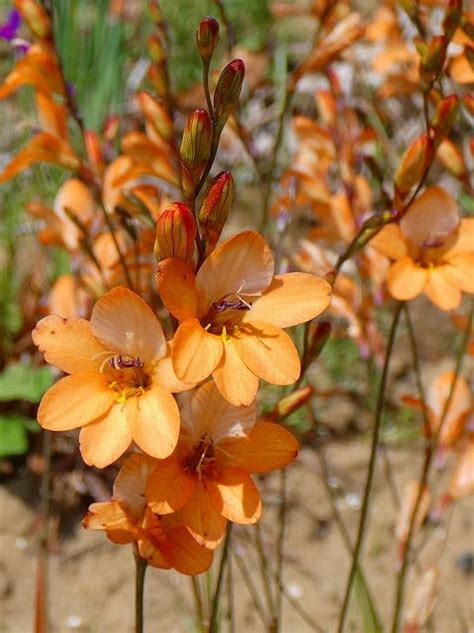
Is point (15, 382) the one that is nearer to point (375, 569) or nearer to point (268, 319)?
point (375, 569)

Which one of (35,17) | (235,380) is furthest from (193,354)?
(35,17)

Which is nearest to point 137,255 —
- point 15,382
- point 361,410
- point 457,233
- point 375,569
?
point 457,233

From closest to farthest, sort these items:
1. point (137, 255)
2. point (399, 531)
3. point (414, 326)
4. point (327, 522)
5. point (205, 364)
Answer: point (205, 364) < point (137, 255) < point (399, 531) < point (327, 522) < point (414, 326)

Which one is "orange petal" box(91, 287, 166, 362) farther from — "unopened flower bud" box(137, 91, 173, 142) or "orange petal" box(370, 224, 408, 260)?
"unopened flower bud" box(137, 91, 173, 142)

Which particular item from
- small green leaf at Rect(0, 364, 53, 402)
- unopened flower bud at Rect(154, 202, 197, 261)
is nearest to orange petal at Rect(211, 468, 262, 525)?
unopened flower bud at Rect(154, 202, 197, 261)

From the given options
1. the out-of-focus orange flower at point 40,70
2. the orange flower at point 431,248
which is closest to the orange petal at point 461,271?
the orange flower at point 431,248

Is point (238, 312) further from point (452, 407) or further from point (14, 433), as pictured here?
point (14, 433)
